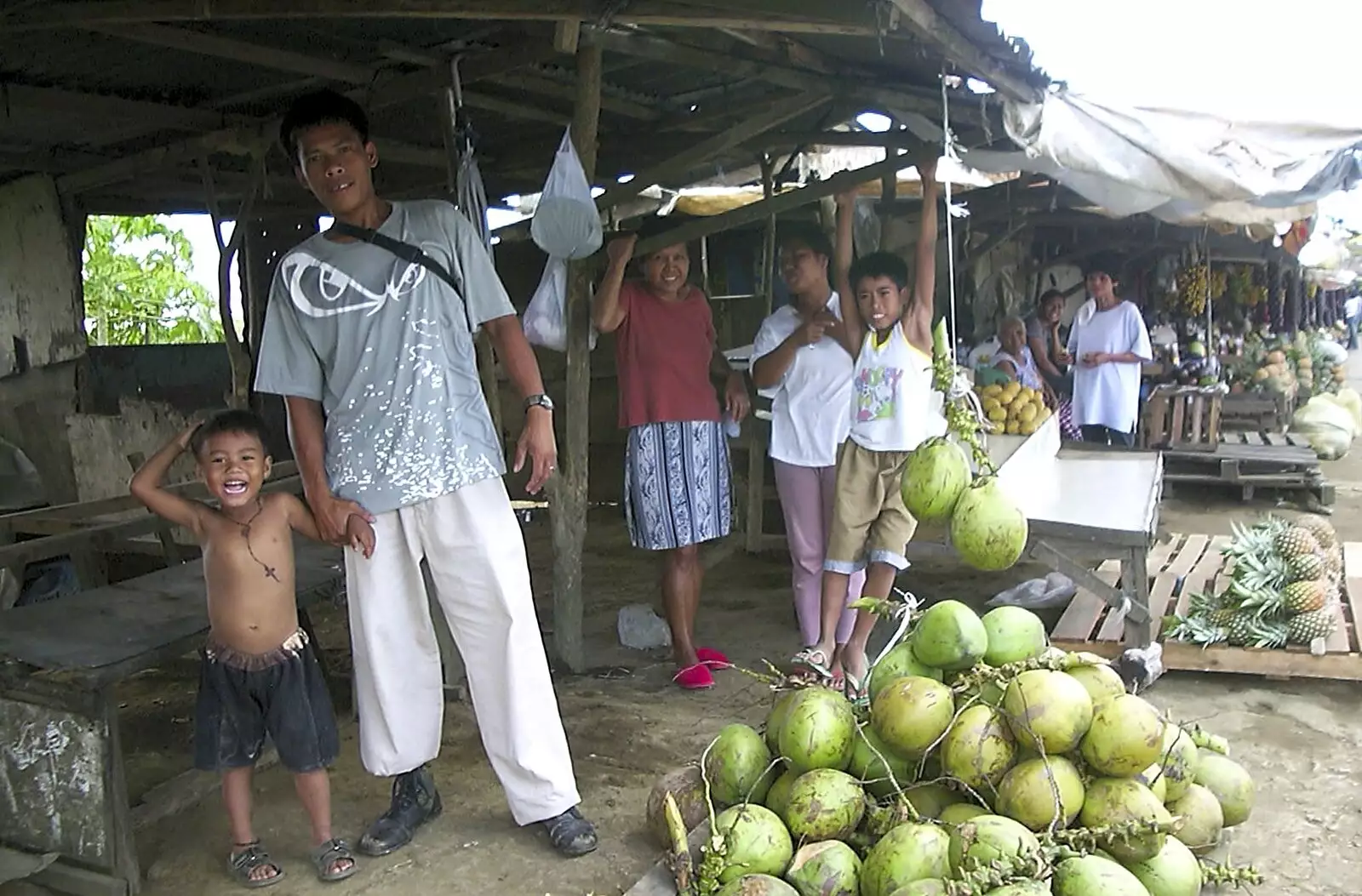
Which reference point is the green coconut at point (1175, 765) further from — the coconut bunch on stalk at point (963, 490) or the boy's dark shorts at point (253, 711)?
the boy's dark shorts at point (253, 711)

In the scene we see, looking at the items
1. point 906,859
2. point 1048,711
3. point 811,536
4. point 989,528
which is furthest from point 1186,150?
point 906,859

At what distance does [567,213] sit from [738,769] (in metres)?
2.21

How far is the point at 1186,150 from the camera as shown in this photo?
176 inches

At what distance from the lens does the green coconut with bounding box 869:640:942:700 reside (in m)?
2.31

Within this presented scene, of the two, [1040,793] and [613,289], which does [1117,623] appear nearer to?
[613,289]

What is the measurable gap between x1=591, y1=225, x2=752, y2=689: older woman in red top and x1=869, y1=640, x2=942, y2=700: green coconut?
2023 mm

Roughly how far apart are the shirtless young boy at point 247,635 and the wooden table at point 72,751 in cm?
21

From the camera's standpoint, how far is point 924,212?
155 inches

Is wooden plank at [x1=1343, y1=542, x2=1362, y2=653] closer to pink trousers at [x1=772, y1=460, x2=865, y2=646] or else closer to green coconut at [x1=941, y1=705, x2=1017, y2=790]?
pink trousers at [x1=772, y1=460, x2=865, y2=646]

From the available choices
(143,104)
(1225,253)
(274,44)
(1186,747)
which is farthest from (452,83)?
(1225,253)

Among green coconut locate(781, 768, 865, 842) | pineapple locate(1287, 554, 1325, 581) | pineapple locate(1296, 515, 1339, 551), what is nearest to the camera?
green coconut locate(781, 768, 865, 842)

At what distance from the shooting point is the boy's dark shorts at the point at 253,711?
2879mm

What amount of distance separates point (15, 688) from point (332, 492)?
99cm

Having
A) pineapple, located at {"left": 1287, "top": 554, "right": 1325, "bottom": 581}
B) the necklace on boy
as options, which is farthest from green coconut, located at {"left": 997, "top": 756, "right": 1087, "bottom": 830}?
pineapple, located at {"left": 1287, "top": 554, "right": 1325, "bottom": 581}
